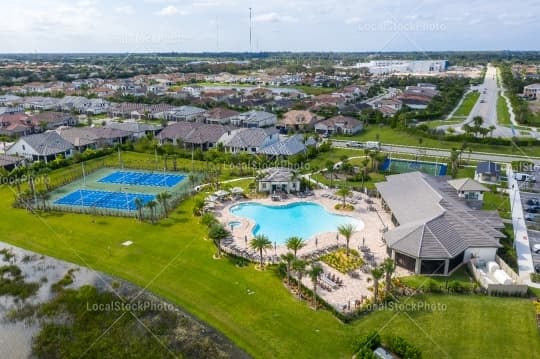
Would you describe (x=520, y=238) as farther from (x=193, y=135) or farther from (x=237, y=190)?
(x=193, y=135)

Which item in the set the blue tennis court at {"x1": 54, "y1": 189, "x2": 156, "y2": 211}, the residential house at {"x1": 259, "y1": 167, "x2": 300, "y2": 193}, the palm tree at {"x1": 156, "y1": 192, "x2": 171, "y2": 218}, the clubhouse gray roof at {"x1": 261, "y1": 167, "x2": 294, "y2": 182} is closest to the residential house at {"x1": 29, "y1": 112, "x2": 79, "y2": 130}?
the blue tennis court at {"x1": 54, "y1": 189, "x2": 156, "y2": 211}

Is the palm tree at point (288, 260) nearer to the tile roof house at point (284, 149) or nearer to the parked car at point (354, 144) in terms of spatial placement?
the tile roof house at point (284, 149)

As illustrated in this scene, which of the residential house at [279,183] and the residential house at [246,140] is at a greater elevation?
the residential house at [246,140]

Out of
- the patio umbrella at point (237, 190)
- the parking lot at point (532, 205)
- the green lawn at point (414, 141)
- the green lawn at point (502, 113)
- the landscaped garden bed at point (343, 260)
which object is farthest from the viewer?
the green lawn at point (502, 113)

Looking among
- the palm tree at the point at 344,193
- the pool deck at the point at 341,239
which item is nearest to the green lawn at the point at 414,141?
the palm tree at the point at 344,193

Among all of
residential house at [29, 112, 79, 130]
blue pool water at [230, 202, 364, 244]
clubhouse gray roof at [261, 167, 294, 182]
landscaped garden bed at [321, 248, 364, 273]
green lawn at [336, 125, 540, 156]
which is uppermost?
residential house at [29, 112, 79, 130]

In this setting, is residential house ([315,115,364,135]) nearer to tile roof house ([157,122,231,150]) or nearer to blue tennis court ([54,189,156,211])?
tile roof house ([157,122,231,150])

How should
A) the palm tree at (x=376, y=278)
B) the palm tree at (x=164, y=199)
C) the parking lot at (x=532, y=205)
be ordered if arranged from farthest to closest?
the palm tree at (x=164, y=199) → the parking lot at (x=532, y=205) → the palm tree at (x=376, y=278)

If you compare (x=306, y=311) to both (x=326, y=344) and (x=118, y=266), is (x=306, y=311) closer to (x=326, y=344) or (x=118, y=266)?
(x=326, y=344)
